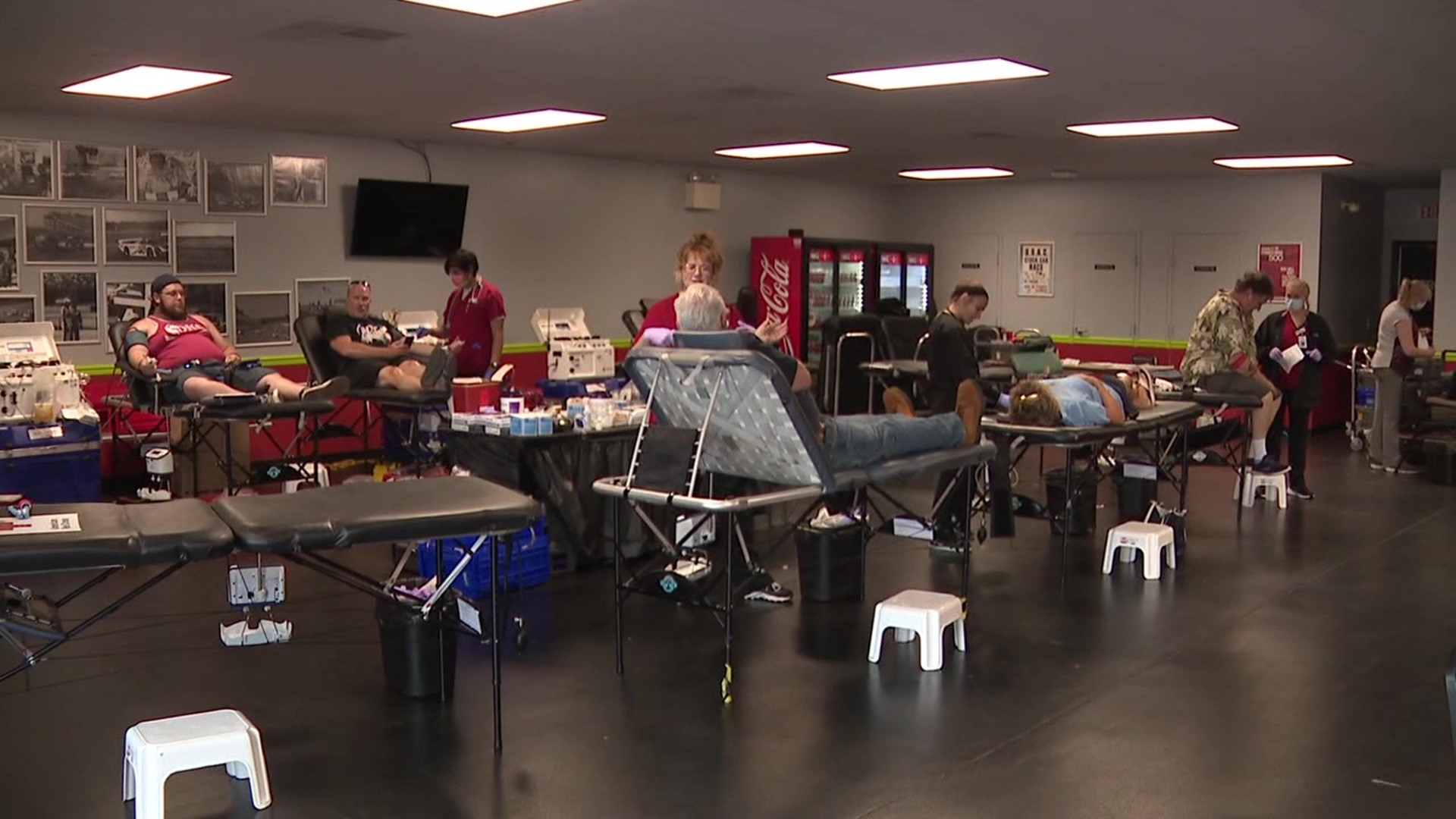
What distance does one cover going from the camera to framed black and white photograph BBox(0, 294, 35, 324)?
8675mm

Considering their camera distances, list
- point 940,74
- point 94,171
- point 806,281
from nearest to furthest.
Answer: point 940,74 < point 94,171 < point 806,281

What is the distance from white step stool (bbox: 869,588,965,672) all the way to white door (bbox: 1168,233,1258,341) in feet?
29.5

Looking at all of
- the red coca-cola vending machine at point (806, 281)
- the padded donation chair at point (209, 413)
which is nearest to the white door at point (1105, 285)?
the red coca-cola vending machine at point (806, 281)

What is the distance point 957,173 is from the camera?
44.2 ft

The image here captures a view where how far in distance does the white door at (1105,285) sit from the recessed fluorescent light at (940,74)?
749 cm

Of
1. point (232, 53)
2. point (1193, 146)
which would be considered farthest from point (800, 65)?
point (1193, 146)

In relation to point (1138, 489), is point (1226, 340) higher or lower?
higher

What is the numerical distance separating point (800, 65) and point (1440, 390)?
7.37 m

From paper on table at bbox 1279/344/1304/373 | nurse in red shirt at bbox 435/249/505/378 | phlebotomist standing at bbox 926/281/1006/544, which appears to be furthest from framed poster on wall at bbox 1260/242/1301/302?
nurse in red shirt at bbox 435/249/505/378

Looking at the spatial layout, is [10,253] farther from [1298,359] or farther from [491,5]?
[1298,359]

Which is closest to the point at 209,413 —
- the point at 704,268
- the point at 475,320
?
the point at 475,320

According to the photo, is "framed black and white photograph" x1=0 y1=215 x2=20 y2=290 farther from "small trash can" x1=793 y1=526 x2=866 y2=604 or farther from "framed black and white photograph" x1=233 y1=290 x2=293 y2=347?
"small trash can" x1=793 y1=526 x2=866 y2=604

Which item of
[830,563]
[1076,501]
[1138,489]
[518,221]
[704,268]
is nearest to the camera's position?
[704,268]

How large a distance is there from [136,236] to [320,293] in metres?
1.47
